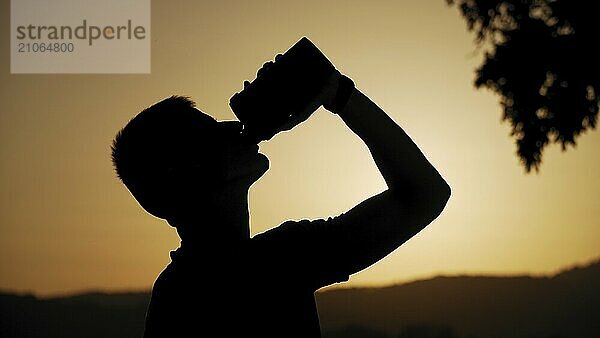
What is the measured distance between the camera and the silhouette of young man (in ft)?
3.79

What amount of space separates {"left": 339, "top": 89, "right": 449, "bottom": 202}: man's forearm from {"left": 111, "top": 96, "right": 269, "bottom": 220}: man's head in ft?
0.70

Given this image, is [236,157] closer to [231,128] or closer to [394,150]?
[231,128]

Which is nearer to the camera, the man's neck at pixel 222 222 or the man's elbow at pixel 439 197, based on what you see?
the man's elbow at pixel 439 197

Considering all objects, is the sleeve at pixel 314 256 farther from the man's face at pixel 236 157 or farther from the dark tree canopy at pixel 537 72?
the dark tree canopy at pixel 537 72

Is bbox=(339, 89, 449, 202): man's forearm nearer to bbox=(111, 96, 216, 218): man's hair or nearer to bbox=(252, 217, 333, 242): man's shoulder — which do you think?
bbox=(252, 217, 333, 242): man's shoulder

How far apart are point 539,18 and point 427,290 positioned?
6.43m

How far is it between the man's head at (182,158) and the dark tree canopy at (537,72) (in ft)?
10.8

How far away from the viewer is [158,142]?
1.33m

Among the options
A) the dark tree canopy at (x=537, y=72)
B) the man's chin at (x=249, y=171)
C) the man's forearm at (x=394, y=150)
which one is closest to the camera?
the man's forearm at (x=394, y=150)

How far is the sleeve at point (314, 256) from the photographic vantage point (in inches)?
46.7

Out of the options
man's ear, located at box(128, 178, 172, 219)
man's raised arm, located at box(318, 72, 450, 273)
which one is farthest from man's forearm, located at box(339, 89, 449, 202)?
man's ear, located at box(128, 178, 172, 219)

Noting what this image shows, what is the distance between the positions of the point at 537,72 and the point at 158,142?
3.42 metres

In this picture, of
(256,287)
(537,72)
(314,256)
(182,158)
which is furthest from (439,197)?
(537,72)

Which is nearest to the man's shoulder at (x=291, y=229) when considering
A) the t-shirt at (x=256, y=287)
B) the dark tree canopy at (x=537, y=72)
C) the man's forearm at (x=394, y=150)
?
the t-shirt at (x=256, y=287)
